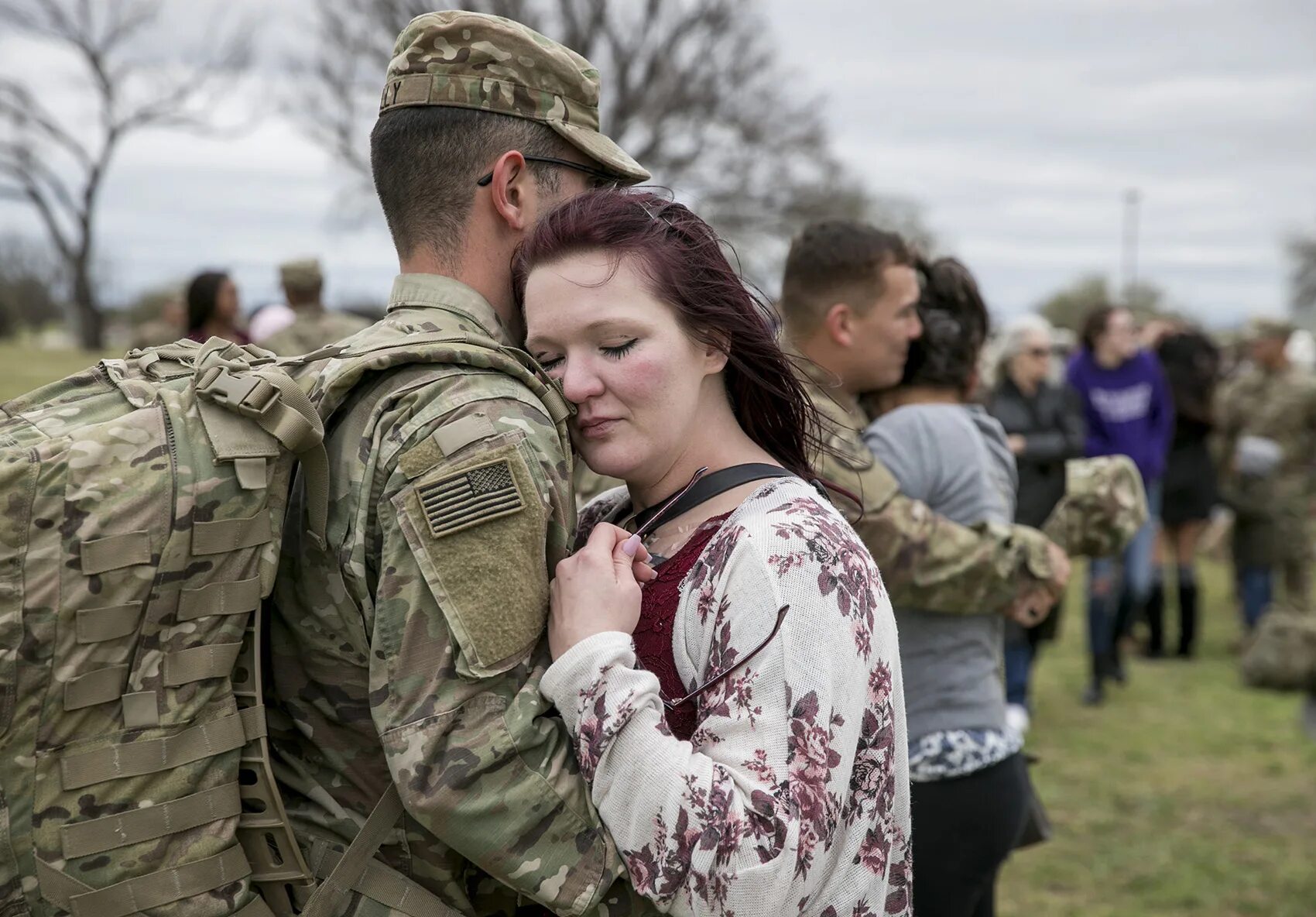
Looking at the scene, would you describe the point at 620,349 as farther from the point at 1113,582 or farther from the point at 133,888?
the point at 1113,582

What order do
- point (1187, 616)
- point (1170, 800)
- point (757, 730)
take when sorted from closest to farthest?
point (757, 730), point (1170, 800), point (1187, 616)

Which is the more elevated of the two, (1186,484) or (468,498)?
(468,498)

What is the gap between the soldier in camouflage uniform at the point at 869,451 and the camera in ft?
9.57

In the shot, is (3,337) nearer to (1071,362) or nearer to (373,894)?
(1071,362)

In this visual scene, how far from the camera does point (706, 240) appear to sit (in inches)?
73.3

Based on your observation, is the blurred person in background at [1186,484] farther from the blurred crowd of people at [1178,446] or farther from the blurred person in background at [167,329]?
the blurred person in background at [167,329]

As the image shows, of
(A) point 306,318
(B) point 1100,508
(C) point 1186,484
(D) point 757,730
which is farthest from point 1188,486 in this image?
(D) point 757,730

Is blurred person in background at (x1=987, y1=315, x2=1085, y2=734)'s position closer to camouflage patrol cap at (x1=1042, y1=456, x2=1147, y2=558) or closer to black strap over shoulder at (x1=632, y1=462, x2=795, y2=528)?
camouflage patrol cap at (x1=1042, y1=456, x2=1147, y2=558)

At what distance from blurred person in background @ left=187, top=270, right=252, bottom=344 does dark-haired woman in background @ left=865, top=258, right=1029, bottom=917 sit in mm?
5083

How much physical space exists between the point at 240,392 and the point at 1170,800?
594cm

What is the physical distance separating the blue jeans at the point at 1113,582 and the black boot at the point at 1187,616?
1.12 feet

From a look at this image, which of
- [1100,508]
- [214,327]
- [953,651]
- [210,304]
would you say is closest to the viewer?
[953,651]

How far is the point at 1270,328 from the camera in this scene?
351 inches

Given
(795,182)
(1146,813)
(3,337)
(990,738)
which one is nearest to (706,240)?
(990,738)
